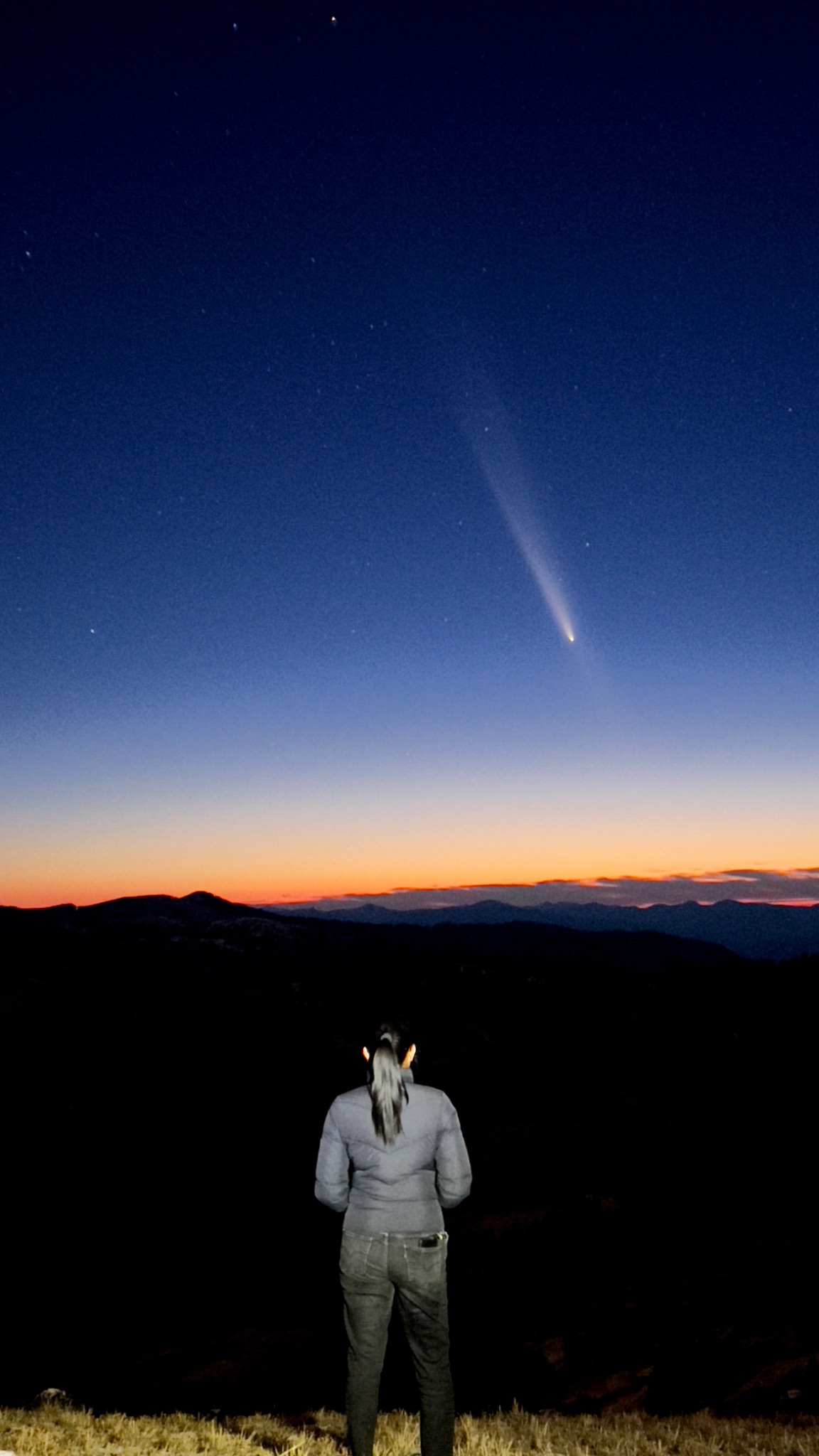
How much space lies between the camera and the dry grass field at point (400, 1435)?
5.22 metres

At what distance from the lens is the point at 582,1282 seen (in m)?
11.2

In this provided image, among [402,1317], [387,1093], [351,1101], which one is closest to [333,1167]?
[351,1101]

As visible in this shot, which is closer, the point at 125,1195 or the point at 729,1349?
the point at 729,1349

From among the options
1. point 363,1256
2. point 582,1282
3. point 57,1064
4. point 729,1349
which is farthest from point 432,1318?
point 57,1064

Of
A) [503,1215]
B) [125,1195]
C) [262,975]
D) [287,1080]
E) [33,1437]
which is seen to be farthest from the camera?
[262,975]

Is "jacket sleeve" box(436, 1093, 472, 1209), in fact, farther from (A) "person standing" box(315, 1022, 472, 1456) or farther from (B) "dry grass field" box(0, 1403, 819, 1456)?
(B) "dry grass field" box(0, 1403, 819, 1456)

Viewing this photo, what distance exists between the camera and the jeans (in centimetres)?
364

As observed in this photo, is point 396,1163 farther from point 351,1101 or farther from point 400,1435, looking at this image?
point 400,1435

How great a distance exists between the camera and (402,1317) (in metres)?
3.78

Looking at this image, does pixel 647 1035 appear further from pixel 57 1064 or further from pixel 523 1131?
pixel 57 1064

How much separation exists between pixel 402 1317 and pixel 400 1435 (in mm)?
2568

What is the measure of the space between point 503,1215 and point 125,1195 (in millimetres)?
8785

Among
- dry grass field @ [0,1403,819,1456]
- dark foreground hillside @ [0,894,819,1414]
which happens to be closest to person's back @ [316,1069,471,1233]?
dark foreground hillside @ [0,894,819,1414]

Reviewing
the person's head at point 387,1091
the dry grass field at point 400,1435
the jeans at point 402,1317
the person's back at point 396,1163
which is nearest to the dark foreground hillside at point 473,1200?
the person's head at point 387,1091
